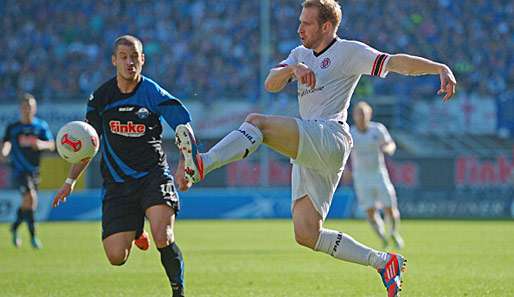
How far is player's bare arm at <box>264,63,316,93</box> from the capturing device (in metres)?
7.88

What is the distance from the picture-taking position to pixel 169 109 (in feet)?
29.9

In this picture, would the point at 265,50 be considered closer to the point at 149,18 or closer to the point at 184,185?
the point at 149,18

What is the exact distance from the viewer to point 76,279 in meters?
12.6

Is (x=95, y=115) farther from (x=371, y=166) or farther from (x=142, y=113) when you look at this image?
(x=371, y=166)

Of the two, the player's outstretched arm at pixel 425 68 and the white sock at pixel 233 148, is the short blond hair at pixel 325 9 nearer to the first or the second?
the player's outstretched arm at pixel 425 68

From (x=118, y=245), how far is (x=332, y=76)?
7.72ft

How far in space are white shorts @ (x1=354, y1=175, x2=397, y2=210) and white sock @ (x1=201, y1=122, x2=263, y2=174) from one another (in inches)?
466

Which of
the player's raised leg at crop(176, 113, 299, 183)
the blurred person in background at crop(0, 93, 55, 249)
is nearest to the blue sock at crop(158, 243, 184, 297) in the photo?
the player's raised leg at crop(176, 113, 299, 183)

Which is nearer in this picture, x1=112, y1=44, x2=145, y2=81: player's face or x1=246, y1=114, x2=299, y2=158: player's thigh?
x1=246, y1=114, x2=299, y2=158: player's thigh

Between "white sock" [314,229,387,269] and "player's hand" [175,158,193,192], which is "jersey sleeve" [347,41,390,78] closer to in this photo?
"white sock" [314,229,387,269]

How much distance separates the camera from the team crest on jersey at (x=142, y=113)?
925 centimetres

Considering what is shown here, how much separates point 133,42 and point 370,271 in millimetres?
5885

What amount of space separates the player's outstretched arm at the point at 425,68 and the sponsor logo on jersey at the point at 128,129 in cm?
226

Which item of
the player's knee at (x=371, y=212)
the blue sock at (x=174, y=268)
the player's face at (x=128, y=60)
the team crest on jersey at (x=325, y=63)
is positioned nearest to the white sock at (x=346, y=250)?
the blue sock at (x=174, y=268)
